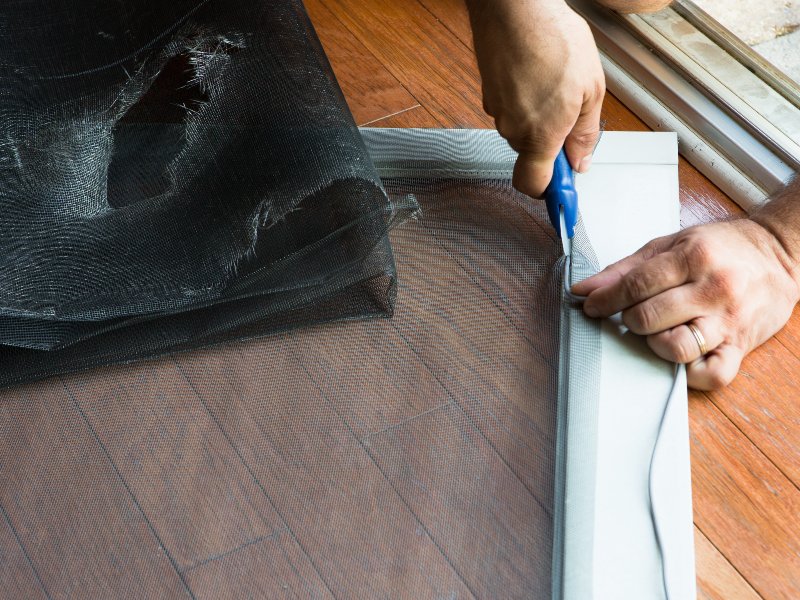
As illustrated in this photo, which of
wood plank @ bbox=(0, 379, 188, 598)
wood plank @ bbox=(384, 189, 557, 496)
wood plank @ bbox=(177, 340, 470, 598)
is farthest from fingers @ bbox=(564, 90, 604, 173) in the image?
wood plank @ bbox=(0, 379, 188, 598)

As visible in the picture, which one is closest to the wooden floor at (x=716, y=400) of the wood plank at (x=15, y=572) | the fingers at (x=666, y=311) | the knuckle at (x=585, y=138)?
the fingers at (x=666, y=311)

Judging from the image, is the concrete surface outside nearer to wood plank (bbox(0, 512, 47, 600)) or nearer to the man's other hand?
the man's other hand

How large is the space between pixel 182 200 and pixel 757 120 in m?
0.94

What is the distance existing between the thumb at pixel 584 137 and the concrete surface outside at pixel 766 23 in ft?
1.89

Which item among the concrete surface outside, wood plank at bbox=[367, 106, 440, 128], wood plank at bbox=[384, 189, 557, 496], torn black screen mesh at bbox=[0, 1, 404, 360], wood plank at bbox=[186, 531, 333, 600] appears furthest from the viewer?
the concrete surface outside

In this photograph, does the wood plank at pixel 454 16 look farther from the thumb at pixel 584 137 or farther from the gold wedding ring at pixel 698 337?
the gold wedding ring at pixel 698 337

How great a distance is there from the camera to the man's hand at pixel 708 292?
1018 mm

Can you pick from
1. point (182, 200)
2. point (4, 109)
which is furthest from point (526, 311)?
point (4, 109)

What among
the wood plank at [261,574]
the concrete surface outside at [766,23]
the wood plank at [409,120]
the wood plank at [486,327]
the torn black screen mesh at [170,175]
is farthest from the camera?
the concrete surface outside at [766,23]

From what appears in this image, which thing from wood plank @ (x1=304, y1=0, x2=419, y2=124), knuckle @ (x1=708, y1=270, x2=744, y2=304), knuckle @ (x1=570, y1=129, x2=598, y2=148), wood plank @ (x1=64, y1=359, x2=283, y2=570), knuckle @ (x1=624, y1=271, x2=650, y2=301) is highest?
knuckle @ (x1=570, y1=129, x2=598, y2=148)

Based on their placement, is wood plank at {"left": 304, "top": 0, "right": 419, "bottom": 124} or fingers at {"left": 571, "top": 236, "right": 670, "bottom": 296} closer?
fingers at {"left": 571, "top": 236, "right": 670, "bottom": 296}

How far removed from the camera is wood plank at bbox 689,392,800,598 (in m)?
0.90

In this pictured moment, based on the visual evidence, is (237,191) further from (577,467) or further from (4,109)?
(577,467)

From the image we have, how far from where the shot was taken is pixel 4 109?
126 centimetres
